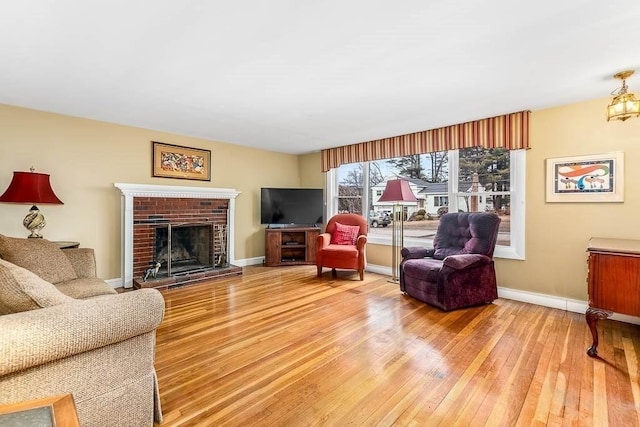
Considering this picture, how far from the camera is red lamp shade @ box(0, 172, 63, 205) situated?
285 centimetres

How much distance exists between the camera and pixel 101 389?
1.24 metres

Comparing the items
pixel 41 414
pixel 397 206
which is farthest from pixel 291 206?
pixel 41 414

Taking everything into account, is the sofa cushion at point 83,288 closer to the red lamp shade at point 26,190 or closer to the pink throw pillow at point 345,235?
the red lamp shade at point 26,190

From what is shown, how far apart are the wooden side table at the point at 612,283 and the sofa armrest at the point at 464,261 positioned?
97 centimetres

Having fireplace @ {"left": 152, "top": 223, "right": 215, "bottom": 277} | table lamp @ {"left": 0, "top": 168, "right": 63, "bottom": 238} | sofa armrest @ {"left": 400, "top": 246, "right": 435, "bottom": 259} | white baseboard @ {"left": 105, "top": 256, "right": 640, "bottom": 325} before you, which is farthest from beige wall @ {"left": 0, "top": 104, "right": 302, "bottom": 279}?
sofa armrest @ {"left": 400, "top": 246, "right": 435, "bottom": 259}

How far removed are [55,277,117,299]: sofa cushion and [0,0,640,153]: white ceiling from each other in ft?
5.59

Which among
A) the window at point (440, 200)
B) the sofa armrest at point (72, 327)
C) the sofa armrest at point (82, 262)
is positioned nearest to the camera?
the sofa armrest at point (72, 327)

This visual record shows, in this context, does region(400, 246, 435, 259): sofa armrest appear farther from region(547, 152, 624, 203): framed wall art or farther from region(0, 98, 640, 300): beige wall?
region(547, 152, 624, 203): framed wall art

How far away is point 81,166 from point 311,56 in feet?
10.8

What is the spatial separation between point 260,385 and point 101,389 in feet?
2.81

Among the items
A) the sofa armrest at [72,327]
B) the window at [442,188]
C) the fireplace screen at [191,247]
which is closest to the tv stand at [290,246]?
the window at [442,188]

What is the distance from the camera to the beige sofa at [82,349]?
3.42 ft

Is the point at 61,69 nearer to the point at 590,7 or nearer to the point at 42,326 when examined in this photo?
the point at 42,326

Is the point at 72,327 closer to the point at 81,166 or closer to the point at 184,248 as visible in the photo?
the point at 81,166
